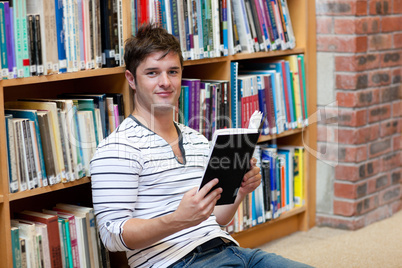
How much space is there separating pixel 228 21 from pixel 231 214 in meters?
0.86

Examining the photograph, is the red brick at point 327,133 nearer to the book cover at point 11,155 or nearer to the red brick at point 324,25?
the red brick at point 324,25

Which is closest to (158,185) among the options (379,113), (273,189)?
(273,189)

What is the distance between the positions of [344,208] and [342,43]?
80 centimetres

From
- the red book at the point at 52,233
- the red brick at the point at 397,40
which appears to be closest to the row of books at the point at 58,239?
the red book at the point at 52,233

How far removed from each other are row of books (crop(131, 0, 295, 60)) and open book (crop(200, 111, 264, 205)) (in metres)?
0.62

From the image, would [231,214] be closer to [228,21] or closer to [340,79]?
[228,21]

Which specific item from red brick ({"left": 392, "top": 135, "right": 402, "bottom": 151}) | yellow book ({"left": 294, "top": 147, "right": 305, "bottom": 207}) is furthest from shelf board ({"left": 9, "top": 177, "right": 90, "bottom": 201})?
red brick ({"left": 392, "top": 135, "right": 402, "bottom": 151})

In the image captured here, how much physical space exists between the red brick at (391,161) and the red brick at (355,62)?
503 millimetres

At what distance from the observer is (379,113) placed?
2805mm

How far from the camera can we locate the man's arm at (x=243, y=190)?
168cm

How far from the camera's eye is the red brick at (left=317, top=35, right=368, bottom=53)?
2605mm

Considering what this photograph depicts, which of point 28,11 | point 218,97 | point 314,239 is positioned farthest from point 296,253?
point 28,11

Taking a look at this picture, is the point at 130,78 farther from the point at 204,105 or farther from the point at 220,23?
the point at 220,23

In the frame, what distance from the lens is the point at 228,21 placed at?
2281mm
